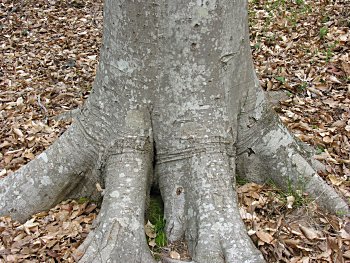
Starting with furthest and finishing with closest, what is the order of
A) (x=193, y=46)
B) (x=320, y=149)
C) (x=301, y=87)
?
(x=301, y=87)
(x=320, y=149)
(x=193, y=46)

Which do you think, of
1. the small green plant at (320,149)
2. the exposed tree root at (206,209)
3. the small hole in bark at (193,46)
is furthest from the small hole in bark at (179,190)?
the small green plant at (320,149)

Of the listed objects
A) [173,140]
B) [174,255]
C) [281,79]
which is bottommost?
[174,255]

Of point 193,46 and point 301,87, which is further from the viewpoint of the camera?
point 301,87

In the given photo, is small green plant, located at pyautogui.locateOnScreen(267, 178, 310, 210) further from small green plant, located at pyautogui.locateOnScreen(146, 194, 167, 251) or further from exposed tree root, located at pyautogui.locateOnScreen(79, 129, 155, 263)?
exposed tree root, located at pyautogui.locateOnScreen(79, 129, 155, 263)

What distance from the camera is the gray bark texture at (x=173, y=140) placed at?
10.2 ft

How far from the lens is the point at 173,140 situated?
3373 mm

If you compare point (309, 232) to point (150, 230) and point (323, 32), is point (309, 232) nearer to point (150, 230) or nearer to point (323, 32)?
point (150, 230)

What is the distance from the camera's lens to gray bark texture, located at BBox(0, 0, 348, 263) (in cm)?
310

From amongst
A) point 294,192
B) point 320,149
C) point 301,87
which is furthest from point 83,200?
point 301,87

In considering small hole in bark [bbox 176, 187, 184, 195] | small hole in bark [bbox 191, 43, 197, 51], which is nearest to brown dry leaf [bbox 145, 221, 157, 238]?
small hole in bark [bbox 176, 187, 184, 195]

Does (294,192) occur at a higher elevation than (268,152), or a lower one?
lower

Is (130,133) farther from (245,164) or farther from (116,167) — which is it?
(245,164)

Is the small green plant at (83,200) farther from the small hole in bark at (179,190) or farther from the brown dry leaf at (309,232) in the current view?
the brown dry leaf at (309,232)

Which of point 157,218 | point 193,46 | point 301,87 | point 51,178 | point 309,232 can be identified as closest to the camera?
point 193,46
